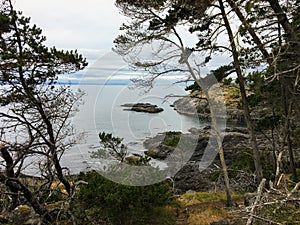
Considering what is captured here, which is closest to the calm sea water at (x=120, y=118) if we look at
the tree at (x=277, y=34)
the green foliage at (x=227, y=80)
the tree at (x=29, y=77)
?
the tree at (x=29, y=77)

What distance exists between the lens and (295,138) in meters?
13.6

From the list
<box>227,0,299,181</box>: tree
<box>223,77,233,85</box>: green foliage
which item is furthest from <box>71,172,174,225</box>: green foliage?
<box>223,77,233,85</box>: green foliage

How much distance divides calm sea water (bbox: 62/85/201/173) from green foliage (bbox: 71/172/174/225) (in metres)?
1.79

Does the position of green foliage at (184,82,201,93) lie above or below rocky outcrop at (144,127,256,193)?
above

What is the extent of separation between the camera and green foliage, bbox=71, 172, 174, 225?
247 inches

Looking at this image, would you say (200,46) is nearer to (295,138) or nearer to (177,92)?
(177,92)

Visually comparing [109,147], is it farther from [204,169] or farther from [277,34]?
[204,169]

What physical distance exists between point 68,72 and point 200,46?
13.9 feet

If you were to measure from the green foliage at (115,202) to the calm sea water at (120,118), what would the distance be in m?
1.79

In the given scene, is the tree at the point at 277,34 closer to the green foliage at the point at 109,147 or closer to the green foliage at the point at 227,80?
the green foliage at the point at 227,80

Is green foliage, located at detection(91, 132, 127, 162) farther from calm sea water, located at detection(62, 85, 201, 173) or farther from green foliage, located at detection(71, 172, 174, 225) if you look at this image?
green foliage, located at detection(71, 172, 174, 225)

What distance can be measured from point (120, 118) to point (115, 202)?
12534mm

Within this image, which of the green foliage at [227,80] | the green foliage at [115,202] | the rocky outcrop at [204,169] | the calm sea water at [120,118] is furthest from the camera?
the rocky outcrop at [204,169]

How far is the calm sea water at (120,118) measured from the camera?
8852 millimetres
